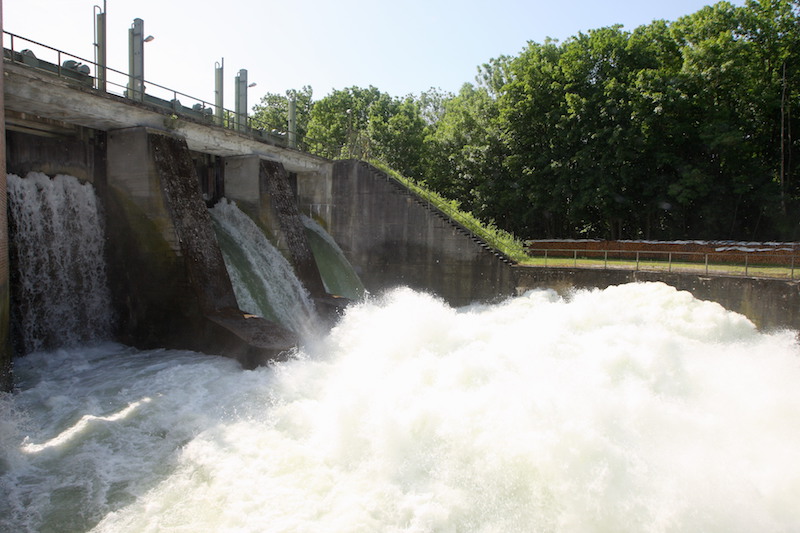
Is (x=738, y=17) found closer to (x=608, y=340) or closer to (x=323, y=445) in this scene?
(x=608, y=340)

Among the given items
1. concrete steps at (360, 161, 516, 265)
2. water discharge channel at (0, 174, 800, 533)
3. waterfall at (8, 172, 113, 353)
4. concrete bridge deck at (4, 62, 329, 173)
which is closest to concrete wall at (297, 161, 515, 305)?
concrete steps at (360, 161, 516, 265)

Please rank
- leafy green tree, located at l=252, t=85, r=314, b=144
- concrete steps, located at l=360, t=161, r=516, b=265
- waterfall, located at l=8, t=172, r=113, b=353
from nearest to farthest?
waterfall, located at l=8, t=172, r=113, b=353, concrete steps, located at l=360, t=161, r=516, b=265, leafy green tree, located at l=252, t=85, r=314, b=144

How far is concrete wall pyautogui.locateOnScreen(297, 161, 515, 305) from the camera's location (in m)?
20.6

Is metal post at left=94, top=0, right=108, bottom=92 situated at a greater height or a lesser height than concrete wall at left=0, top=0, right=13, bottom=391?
greater

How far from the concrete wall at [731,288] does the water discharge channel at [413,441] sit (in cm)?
523

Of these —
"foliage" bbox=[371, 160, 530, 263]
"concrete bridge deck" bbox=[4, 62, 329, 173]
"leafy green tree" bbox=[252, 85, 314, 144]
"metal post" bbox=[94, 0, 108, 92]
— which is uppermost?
"leafy green tree" bbox=[252, 85, 314, 144]

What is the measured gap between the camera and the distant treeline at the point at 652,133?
25.5m

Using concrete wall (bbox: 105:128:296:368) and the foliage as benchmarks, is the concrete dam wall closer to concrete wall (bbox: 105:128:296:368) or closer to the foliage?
concrete wall (bbox: 105:128:296:368)

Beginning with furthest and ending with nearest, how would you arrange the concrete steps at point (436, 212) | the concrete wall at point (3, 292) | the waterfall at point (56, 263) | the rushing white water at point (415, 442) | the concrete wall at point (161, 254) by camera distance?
the concrete steps at point (436, 212)
the concrete wall at point (161, 254)
the waterfall at point (56, 263)
the concrete wall at point (3, 292)
the rushing white water at point (415, 442)

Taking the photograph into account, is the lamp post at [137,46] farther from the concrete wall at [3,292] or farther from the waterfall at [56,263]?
the concrete wall at [3,292]

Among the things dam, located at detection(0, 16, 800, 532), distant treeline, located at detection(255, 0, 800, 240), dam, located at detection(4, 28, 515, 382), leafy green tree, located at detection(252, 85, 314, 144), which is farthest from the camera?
leafy green tree, located at detection(252, 85, 314, 144)

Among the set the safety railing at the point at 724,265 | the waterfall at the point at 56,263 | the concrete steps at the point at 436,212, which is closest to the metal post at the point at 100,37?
the waterfall at the point at 56,263

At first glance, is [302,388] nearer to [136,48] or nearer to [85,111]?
[85,111]

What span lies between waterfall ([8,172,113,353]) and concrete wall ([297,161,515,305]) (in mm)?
10772
